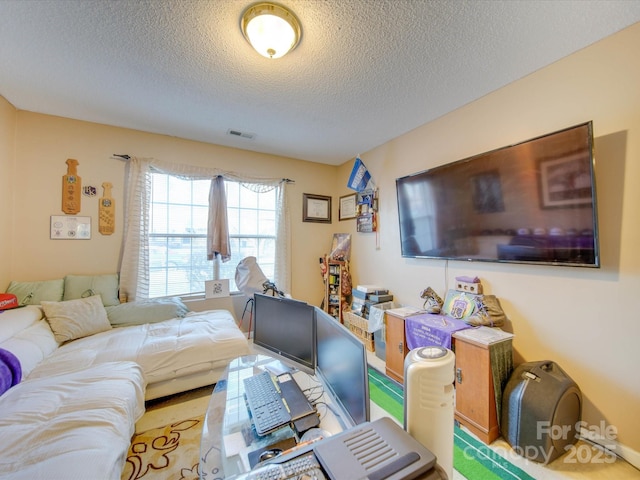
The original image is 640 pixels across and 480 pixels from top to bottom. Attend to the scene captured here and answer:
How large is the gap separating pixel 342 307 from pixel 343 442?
2783 millimetres

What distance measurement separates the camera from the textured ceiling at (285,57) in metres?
1.36

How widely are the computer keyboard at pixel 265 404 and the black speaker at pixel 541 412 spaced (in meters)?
1.44

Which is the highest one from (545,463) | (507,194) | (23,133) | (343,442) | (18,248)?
(23,133)

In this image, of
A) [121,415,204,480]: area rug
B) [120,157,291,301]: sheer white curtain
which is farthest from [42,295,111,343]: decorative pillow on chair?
[121,415,204,480]: area rug

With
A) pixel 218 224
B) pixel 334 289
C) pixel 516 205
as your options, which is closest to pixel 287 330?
pixel 516 205

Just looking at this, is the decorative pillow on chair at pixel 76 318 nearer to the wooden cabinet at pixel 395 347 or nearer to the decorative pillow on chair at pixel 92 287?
the decorative pillow on chair at pixel 92 287

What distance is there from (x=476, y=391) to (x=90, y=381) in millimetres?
2414

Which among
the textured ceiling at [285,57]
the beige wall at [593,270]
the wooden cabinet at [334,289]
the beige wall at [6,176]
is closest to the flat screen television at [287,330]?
the textured ceiling at [285,57]

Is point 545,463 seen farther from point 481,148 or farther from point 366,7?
point 366,7

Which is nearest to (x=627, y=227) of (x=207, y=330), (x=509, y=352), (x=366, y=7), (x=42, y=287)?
(x=509, y=352)

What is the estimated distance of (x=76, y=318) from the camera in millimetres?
2145

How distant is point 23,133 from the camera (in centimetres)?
240

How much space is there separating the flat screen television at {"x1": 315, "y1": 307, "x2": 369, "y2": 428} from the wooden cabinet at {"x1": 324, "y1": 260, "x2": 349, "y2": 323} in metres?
2.32

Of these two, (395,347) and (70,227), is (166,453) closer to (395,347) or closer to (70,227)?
(395,347)
